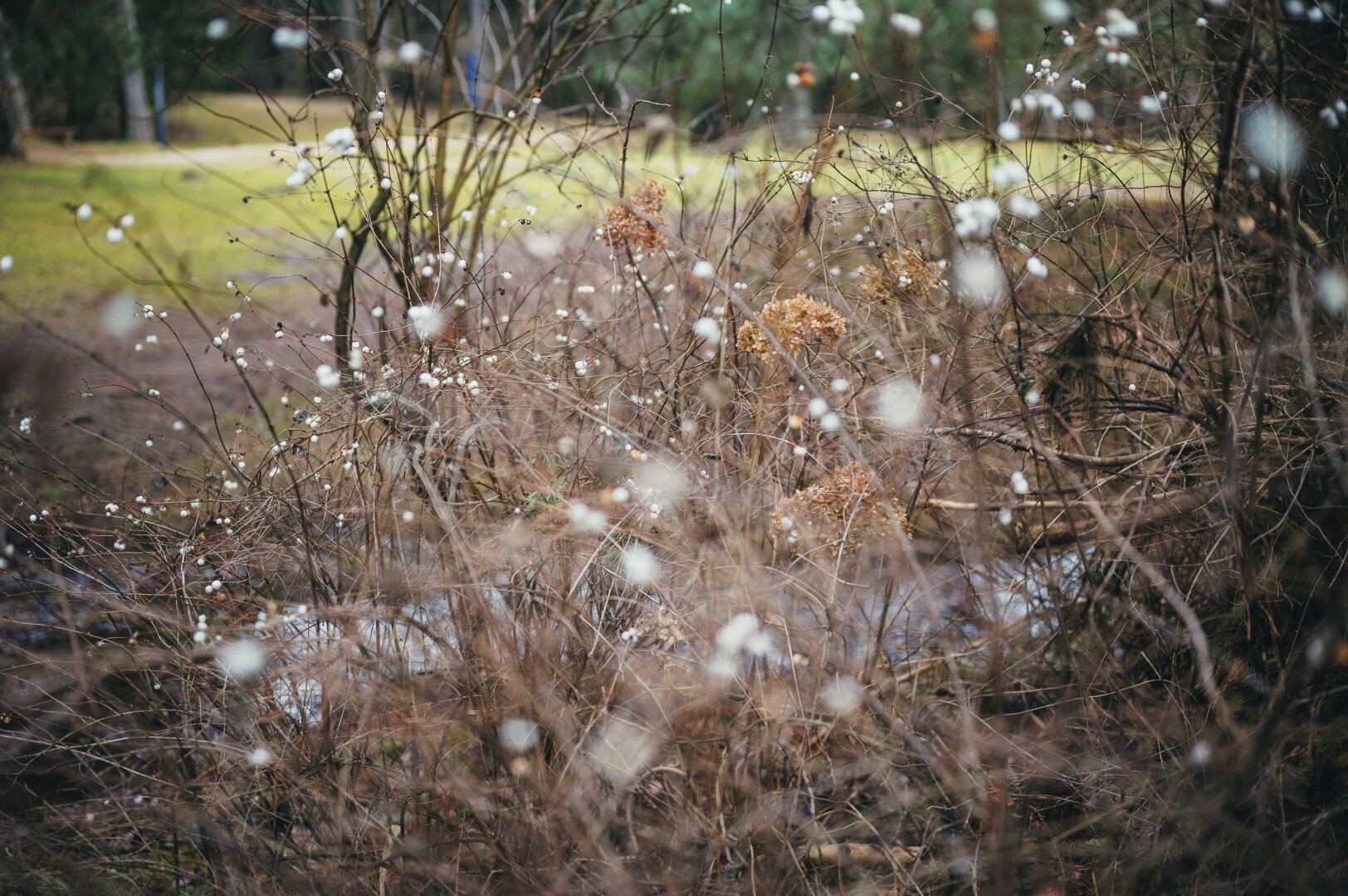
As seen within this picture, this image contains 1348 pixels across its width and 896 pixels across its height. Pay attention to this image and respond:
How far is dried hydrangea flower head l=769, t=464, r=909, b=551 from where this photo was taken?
2.40 meters

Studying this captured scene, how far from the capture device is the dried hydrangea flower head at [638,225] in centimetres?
290

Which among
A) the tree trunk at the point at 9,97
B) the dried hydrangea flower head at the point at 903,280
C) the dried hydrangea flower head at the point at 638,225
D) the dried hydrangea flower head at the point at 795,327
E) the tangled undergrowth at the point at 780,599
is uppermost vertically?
the tree trunk at the point at 9,97

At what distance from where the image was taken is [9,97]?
1550cm

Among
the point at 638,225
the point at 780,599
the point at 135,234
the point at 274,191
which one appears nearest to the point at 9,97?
the point at 135,234

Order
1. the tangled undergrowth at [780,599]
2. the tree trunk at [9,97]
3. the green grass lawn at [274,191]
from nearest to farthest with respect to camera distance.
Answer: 1. the tangled undergrowth at [780,599]
2. the green grass lawn at [274,191]
3. the tree trunk at [9,97]

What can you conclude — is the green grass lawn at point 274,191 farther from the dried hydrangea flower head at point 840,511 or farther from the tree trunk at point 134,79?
the tree trunk at point 134,79

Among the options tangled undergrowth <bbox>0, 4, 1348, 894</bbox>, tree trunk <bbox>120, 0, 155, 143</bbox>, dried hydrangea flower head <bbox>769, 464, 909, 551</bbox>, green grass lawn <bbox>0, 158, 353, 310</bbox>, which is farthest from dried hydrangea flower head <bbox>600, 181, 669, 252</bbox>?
tree trunk <bbox>120, 0, 155, 143</bbox>

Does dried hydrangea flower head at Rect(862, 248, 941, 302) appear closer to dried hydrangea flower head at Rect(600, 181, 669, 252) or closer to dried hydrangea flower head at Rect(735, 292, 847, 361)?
dried hydrangea flower head at Rect(735, 292, 847, 361)

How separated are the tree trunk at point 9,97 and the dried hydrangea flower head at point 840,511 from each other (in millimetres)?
16997

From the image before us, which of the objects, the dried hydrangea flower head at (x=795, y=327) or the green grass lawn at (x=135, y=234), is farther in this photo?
the green grass lawn at (x=135, y=234)

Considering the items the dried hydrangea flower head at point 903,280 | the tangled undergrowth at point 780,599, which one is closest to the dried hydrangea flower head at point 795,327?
the tangled undergrowth at point 780,599

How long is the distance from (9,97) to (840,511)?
18840 mm

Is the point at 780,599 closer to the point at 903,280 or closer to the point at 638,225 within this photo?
the point at 903,280

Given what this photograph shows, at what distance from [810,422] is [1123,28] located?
1424mm
